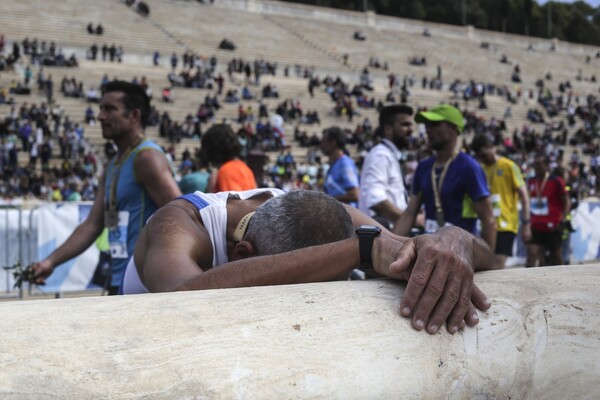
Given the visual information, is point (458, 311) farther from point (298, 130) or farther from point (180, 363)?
point (298, 130)

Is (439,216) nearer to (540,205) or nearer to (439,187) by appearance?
(439,187)

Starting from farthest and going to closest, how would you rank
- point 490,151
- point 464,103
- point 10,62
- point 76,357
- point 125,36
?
point 464,103, point 125,36, point 10,62, point 490,151, point 76,357

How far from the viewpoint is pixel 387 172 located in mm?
5355

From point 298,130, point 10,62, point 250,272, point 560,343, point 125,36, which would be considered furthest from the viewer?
→ point 125,36

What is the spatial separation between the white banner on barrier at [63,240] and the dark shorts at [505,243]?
459cm

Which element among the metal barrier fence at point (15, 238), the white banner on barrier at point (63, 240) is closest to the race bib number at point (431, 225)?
the white banner on barrier at point (63, 240)

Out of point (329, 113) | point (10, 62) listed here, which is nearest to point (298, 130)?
point (329, 113)

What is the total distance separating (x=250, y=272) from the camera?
1.80 metres

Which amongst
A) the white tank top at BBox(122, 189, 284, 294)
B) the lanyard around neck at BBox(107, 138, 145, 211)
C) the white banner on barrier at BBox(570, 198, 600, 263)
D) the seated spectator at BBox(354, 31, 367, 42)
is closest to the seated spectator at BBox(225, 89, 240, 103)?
the seated spectator at BBox(354, 31, 367, 42)

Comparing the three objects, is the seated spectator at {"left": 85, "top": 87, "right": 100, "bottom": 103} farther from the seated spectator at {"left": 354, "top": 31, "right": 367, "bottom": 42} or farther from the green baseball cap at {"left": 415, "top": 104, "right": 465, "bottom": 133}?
the seated spectator at {"left": 354, "top": 31, "right": 367, "bottom": 42}

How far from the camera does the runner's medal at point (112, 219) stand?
12.8ft

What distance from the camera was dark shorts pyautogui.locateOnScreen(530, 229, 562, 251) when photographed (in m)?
8.59

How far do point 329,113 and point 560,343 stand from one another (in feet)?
117

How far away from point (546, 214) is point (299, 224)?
23.4 feet
